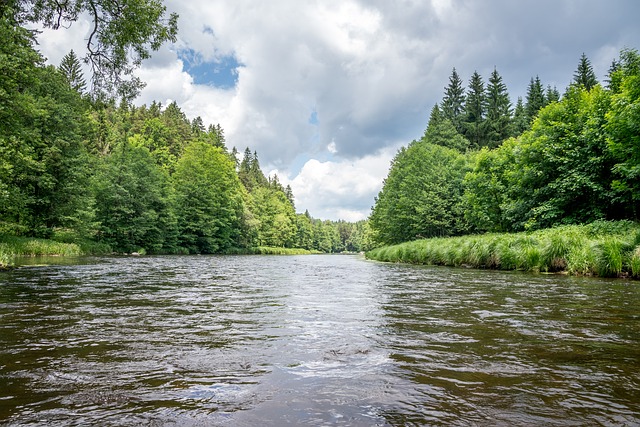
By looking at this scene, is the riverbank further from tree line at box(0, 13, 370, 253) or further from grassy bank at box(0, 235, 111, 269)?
tree line at box(0, 13, 370, 253)

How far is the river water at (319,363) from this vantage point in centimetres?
282

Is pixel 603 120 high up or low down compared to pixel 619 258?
up

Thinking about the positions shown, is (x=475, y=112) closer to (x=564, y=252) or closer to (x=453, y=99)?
(x=453, y=99)

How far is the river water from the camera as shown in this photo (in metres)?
2.82

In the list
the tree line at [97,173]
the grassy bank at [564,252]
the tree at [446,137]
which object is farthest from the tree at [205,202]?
the grassy bank at [564,252]

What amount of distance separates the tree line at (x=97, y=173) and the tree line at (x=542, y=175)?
75.2 feet

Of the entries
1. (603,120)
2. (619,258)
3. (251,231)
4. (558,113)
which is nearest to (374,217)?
(251,231)

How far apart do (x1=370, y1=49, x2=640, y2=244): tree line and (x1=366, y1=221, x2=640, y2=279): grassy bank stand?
3.38 metres

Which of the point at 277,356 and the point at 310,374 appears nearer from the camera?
the point at 310,374

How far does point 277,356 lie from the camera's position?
437cm

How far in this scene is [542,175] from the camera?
24938mm

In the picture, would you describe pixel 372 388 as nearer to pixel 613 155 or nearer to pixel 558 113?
pixel 613 155

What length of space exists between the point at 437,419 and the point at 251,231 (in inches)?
2826

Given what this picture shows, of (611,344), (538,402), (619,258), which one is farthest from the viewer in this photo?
(619,258)
